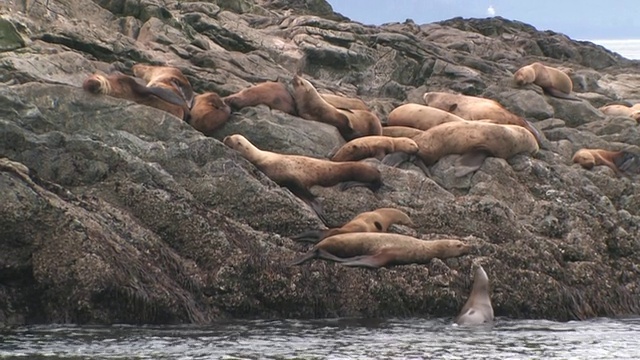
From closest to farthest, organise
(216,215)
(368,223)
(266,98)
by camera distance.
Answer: (216,215)
(368,223)
(266,98)

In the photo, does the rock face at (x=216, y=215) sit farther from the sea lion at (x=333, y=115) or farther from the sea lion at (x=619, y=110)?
the sea lion at (x=619, y=110)

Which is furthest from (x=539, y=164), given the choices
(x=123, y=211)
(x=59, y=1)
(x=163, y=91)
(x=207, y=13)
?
(x=207, y=13)

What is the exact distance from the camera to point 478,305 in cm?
1253

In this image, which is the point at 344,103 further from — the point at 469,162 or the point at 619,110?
the point at 619,110

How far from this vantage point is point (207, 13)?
23672mm

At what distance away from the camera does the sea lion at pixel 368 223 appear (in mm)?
13008

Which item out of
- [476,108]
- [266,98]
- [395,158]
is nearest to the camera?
[395,158]

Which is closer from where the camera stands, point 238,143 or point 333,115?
point 238,143

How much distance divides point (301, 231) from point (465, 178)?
304 cm

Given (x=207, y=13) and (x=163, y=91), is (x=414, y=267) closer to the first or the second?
(x=163, y=91)

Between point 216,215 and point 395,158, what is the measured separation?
387 cm

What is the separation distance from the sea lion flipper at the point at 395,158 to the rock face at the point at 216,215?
1.18ft

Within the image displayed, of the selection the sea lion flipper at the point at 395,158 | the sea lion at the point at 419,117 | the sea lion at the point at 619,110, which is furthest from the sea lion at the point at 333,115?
the sea lion at the point at 619,110

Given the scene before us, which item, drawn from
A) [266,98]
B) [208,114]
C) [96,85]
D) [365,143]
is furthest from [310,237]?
[266,98]
